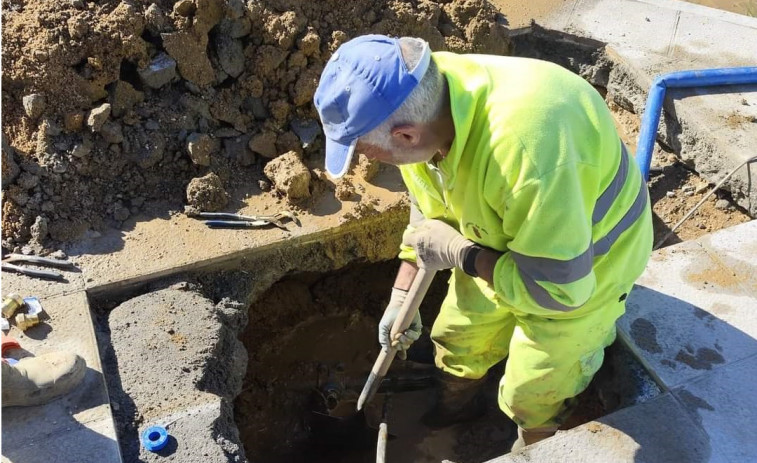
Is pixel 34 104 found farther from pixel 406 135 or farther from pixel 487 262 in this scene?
pixel 487 262

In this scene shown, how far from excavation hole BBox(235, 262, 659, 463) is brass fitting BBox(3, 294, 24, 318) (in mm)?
1259

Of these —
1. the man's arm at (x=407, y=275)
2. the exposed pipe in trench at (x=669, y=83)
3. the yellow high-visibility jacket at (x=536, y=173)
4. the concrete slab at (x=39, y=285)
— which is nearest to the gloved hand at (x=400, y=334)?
the man's arm at (x=407, y=275)

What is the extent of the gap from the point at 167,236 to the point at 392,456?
69.5 inches

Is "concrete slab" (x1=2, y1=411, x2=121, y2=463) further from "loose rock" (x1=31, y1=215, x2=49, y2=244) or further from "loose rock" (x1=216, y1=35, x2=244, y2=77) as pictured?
"loose rock" (x1=216, y1=35, x2=244, y2=77)

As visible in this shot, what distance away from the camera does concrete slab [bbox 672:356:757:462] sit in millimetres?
2840

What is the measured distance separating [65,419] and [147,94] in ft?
6.06

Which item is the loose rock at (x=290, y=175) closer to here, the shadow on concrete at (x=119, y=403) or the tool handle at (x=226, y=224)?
the tool handle at (x=226, y=224)

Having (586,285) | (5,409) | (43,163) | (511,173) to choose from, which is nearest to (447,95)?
(511,173)

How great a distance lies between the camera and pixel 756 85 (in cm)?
441

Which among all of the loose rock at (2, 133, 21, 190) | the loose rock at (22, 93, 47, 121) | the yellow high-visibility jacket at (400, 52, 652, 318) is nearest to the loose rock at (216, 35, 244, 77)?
the loose rock at (22, 93, 47, 121)

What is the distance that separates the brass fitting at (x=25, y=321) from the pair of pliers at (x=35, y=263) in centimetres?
29

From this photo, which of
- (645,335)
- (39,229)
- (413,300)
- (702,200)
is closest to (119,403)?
(39,229)

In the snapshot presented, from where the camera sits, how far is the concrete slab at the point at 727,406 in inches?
112

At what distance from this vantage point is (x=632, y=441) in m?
2.88
